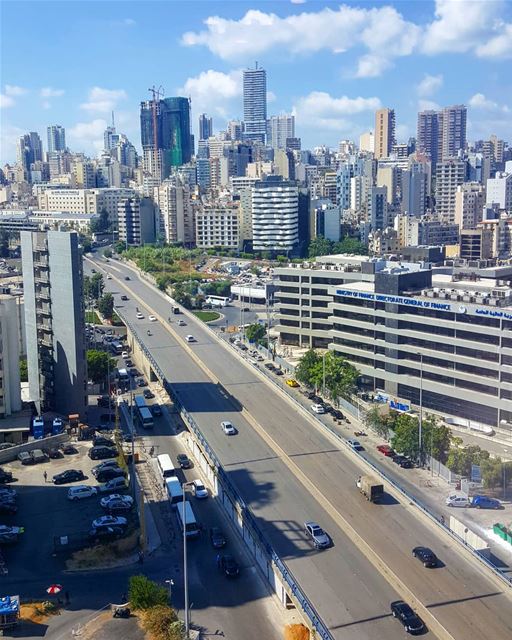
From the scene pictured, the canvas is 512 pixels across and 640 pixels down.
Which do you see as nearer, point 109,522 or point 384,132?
point 109,522

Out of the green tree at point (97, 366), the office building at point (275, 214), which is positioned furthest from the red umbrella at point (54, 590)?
the office building at point (275, 214)

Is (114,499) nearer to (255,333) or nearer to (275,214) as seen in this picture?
(255,333)

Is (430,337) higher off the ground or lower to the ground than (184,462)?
higher

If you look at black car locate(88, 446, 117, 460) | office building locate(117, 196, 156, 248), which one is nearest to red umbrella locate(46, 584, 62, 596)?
black car locate(88, 446, 117, 460)

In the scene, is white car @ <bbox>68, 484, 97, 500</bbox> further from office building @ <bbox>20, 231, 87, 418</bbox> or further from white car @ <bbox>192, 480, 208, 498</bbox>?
office building @ <bbox>20, 231, 87, 418</bbox>

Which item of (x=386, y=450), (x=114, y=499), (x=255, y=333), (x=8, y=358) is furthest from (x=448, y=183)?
(x=114, y=499)

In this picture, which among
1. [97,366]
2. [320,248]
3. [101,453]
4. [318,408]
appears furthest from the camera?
[320,248]

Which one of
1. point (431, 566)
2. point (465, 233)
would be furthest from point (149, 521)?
point (465, 233)
